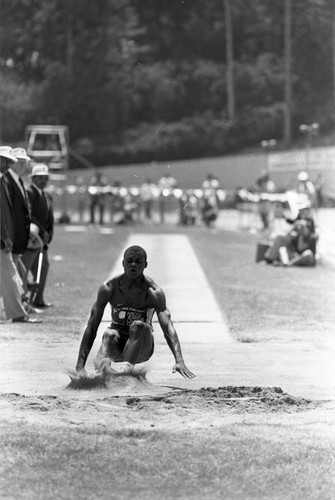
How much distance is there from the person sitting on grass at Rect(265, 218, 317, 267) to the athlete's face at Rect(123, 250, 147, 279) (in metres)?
15.5

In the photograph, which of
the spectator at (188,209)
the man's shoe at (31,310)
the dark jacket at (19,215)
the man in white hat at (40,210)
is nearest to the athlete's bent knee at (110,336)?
the dark jacket at (19,215)

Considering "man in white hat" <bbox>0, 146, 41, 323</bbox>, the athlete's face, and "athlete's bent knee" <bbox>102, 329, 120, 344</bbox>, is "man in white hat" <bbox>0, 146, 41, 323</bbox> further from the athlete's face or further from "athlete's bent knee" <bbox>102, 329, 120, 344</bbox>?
the athlete's face

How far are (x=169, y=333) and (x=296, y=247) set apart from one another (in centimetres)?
1602

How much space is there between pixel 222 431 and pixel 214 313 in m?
8.12

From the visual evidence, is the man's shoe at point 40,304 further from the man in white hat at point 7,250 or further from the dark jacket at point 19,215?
the man in white hat at point 7,250

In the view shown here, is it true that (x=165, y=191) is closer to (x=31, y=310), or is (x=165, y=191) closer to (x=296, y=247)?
(x=296, y=247)

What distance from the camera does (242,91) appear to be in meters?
80.2

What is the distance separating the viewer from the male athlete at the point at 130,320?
11070 millimetres

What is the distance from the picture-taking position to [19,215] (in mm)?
16016

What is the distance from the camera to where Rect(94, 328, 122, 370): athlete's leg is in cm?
1124

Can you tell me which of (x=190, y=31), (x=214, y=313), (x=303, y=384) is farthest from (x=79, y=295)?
(x=190, y=31)

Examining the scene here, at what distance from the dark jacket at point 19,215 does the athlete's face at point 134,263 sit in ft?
16.2

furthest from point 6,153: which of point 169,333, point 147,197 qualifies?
point 147,197

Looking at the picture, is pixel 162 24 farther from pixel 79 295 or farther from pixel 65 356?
pixel 65 356
